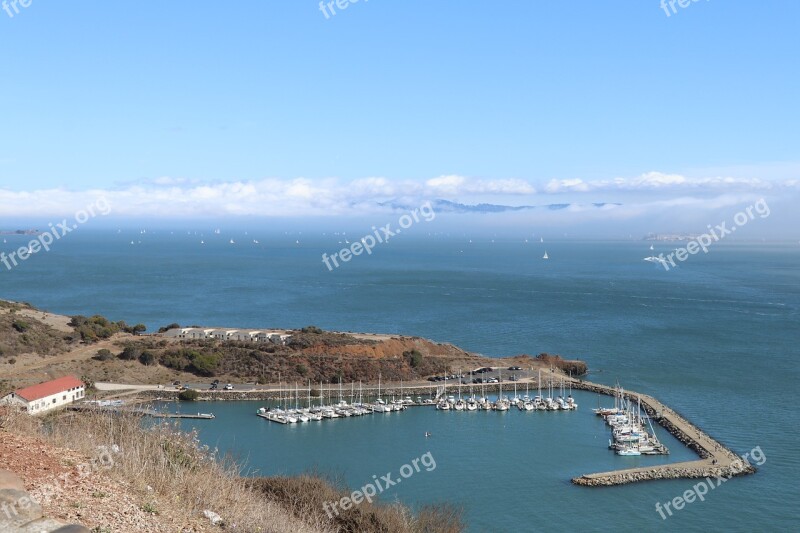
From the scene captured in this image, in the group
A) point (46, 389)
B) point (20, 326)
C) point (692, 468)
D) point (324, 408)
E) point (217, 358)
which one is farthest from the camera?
point (20, 326)

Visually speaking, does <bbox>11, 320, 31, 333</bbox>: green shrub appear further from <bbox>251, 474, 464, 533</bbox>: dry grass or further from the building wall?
<bbox>251, 474, 464, 533</bbox>: dry grass

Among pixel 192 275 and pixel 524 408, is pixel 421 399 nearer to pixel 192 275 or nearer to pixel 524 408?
pixel 524 408

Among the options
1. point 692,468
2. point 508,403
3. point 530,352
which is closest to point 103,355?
point 508,403

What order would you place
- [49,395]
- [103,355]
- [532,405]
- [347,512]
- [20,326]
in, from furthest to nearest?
[20,326], [103,355], [532,405], [49,395], [347,512]

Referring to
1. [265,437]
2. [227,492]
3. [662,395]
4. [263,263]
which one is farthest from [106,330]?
[263,263]

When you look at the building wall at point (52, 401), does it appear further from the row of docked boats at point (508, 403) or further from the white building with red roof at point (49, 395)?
the row of docked boats at point (508, 403)

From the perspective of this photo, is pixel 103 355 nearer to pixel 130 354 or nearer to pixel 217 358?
pixel 130 354

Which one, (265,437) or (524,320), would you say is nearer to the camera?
(265,437)
